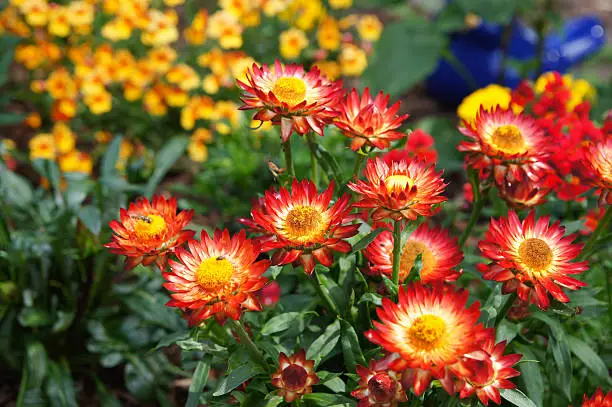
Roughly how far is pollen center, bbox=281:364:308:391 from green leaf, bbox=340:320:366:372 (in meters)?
0.14

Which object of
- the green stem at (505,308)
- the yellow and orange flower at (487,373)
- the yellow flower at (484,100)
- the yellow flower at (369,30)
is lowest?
the yellow and orange flower at (487,373)

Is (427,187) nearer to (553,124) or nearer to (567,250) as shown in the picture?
(567,250)

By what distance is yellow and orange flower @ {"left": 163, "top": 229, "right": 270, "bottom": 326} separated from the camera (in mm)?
1357

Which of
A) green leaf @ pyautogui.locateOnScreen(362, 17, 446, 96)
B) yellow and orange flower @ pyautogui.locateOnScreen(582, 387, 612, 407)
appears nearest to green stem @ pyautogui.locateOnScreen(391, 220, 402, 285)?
yellow and orange flower @ pyautogui.locateOnScreen(582, 387, 612, 407)

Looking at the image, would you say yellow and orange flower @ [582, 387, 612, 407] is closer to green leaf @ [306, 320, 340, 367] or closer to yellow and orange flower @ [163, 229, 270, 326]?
green leaf @ [306, 320, 340, 367]

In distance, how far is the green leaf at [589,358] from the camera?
1749 mm

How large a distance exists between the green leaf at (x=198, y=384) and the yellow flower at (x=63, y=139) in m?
2.07

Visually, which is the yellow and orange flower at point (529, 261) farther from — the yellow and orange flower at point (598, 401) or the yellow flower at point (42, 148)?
the yellow flower at point (42, 148)

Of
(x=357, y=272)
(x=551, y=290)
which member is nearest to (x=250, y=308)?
(x=357, y=272)

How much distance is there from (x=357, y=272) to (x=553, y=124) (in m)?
0.82

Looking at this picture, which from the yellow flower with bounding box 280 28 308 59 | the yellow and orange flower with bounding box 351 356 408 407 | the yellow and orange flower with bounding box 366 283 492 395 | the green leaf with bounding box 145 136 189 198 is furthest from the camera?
the yellow flower with bounding box 280 28 308 59

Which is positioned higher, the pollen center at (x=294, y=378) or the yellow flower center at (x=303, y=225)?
the yellow flower center at (x=303, y=225)

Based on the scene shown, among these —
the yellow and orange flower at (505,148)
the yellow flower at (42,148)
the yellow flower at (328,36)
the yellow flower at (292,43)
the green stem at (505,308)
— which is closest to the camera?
the green stem at (505,308)

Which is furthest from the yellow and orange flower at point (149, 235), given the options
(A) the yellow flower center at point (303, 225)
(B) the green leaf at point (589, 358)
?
(B) the green leaf at point (589, 358)
